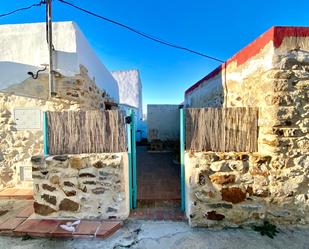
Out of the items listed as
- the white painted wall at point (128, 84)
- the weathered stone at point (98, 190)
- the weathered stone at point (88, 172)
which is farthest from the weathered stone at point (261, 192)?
the white painted wall at point (128, 84)

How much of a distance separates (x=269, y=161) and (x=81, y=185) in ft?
8.65

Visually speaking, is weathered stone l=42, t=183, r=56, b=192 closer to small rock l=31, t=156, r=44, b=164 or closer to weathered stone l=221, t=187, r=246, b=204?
small rock l=31, t=156, r=44, b=164

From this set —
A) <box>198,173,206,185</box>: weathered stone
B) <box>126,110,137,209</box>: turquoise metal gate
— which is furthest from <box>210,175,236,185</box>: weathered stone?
Result: <box>126,110,137,209</box>: turquoise metal gate

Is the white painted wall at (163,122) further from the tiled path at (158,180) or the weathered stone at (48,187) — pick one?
the weathered stone at (48,187)

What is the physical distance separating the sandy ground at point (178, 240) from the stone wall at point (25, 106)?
1857mm

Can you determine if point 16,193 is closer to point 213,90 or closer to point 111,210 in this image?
point 111,210

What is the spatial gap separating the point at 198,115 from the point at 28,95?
3.34m

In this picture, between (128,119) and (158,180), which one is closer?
(128,119)

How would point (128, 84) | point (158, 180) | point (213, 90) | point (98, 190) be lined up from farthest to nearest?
point (128, 84), point (213, 90), point (158, 180), point (98, 190)

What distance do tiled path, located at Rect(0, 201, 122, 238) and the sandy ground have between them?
0.07 m

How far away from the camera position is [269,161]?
2.74 metres

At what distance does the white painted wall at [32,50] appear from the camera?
396 centimetres

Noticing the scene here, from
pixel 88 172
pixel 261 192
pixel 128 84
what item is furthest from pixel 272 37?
pixel 128 84

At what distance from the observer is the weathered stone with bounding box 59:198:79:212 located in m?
2.96
